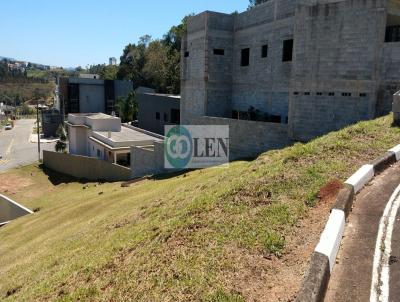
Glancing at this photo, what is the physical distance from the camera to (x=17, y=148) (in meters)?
60.3

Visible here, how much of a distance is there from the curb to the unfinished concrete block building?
1001 centimetres

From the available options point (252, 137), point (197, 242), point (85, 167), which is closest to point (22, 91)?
point (85, 167)

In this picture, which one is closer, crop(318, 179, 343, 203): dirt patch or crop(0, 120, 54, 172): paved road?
→ crop(318, 179, 343, 203): dirt patch

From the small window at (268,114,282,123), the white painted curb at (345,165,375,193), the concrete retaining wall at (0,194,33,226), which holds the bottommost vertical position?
the concrete retaining wall at (0,194,33,226)

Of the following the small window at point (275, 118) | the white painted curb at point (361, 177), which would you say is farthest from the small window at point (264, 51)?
the white painted curb at point (361, 177)

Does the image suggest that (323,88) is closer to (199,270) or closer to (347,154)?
(347,154)

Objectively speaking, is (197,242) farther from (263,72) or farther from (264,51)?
(264,51)

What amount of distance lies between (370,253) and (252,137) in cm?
1710

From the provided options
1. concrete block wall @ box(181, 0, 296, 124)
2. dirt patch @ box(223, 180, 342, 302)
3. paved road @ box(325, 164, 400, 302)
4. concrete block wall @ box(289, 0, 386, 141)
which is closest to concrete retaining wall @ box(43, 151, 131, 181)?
concrete block wall @ box(181, 0, 296, 124)

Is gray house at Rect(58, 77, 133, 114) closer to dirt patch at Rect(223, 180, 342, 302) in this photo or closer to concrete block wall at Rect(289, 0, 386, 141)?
concrete block wall at Rect(289, 0, 386, 141)

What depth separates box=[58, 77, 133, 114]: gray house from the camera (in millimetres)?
72062

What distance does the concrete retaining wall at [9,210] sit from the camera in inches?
961

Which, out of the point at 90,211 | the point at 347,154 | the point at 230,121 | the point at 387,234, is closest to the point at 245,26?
the point at 230,121

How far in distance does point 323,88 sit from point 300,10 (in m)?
4.49
